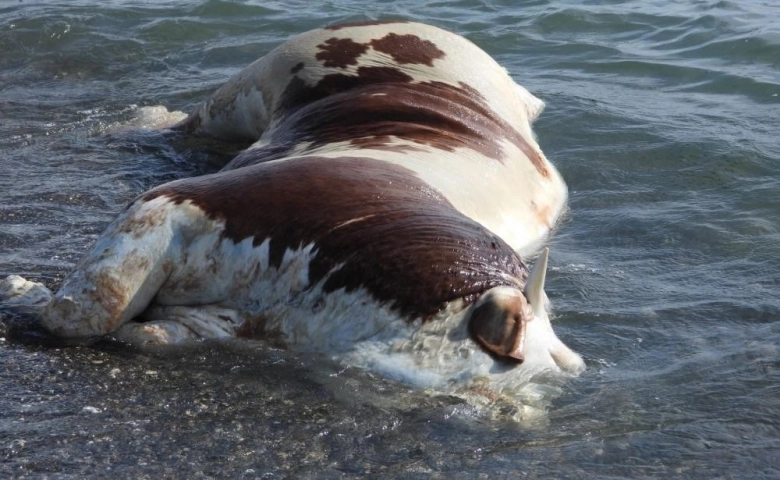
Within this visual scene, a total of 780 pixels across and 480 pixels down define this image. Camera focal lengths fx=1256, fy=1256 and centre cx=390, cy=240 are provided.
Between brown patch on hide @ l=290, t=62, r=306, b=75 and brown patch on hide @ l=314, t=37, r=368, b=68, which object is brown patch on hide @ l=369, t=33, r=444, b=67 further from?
brown patch on hide @ l=290, t=62, r=306, b=75

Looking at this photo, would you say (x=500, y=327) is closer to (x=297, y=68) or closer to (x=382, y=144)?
(x=382, y=144)

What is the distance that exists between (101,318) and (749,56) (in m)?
6.84

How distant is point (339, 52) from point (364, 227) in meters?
2.69

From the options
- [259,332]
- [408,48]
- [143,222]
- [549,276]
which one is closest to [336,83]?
[408,48]

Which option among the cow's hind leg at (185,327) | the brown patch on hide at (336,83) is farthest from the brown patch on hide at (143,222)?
the brown patch on hide at (336,83)

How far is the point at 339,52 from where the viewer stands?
6.55 meters

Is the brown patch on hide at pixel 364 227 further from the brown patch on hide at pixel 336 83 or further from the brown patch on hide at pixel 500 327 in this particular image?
the brown patch on hide at pixel 336 83

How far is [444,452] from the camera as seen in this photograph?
351 cm

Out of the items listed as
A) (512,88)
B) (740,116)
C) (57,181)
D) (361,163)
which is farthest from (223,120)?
(740,116)

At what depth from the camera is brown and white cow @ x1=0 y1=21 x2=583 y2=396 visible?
374cm

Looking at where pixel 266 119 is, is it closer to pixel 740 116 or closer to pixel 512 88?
pixel 512 88

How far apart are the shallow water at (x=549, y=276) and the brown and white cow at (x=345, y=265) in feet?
0.39

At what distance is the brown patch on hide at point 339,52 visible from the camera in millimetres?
6488

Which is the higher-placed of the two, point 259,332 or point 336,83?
point 336,83
